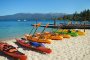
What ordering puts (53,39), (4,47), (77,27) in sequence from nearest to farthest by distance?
1. (4,47)
2. (53,39)
3. (77,27)

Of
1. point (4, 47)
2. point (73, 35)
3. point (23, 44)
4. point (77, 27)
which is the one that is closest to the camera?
point (4, 47)

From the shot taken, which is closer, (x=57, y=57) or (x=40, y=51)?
(x=57, y=57)

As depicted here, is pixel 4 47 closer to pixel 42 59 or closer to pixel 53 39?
pixel 42 59

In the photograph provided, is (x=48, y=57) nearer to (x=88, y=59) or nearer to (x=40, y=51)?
(x=40, y=51)

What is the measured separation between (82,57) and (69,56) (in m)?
0.88

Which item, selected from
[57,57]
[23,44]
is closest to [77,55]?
[57,57]

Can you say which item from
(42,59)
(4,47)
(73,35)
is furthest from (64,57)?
(73,35)

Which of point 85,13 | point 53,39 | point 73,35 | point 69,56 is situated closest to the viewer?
point 69,56

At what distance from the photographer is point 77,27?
4000 cm

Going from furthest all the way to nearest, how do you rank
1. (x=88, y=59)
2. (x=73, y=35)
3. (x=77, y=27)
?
1. (x=77, y=27)
2. (x=73, y=35)
3. (x=88, y=59)

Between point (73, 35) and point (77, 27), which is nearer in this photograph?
point (73, 35)

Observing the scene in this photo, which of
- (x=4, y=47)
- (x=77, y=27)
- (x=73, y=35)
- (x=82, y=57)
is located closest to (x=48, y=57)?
(x=82, y=57)

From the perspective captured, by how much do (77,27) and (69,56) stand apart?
2749cm

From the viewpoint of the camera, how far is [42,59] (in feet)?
40.6
